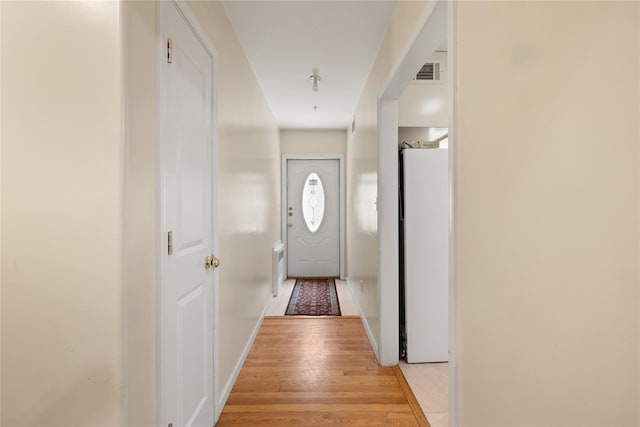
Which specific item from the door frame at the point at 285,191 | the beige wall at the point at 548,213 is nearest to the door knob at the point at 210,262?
the beige wall at the point at 548,213

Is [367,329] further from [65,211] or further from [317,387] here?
[65,211]

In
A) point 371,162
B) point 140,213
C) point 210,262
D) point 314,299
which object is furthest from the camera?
point 314,299

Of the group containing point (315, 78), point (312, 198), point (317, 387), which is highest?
point (315, 78)

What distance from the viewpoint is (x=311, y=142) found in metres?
5.46

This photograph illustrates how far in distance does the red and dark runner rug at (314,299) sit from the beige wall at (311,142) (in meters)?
2.19

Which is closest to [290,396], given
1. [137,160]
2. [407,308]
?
[407,308]

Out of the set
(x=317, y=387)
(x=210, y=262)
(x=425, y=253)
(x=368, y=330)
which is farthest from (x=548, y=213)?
(x=368, y=330)

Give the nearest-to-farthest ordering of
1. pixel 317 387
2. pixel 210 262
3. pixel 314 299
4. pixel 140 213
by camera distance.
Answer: pixel 140 213 < pixel 210 262 < pixel 317 387 < pixel 314 299

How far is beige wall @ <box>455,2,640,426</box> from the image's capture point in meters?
0.62

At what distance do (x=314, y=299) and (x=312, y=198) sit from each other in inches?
74.1

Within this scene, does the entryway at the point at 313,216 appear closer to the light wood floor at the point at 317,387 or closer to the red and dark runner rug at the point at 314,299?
the red and dark runner rug at the point at 314,299

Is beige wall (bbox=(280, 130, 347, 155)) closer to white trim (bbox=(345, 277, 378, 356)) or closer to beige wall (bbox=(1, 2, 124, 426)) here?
white trim (bbox=(345, 277, 378, 356))

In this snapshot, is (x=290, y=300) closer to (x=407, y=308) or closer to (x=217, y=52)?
(x=407, y=308)

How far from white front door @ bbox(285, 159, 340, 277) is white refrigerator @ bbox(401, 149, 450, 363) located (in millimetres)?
2988
